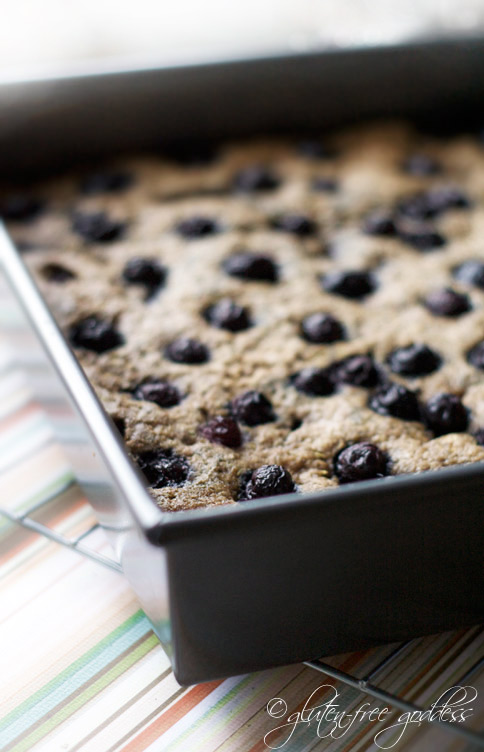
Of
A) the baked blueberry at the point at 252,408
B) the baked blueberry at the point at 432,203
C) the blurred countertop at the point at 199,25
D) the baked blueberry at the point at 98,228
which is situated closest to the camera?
the baked blueberry at the point at 252,408

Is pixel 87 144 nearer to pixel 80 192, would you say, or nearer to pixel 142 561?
pixel 80 192

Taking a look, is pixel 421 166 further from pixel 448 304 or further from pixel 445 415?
pixel 445 415

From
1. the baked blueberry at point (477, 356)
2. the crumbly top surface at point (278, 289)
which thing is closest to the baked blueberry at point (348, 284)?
the crumbly top surface at point (278, 289)

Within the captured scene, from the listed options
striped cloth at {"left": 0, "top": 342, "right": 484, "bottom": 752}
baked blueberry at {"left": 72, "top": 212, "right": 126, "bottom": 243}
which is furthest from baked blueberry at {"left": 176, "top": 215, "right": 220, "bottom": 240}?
striped cloth at {"left": 0, "top": 342, "right": 484, "bottom": 752}

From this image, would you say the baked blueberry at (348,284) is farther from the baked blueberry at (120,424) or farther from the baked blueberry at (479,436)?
the baked blueberry at (120,424)

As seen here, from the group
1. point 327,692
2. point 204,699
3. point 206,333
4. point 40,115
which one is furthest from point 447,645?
point 40,115
